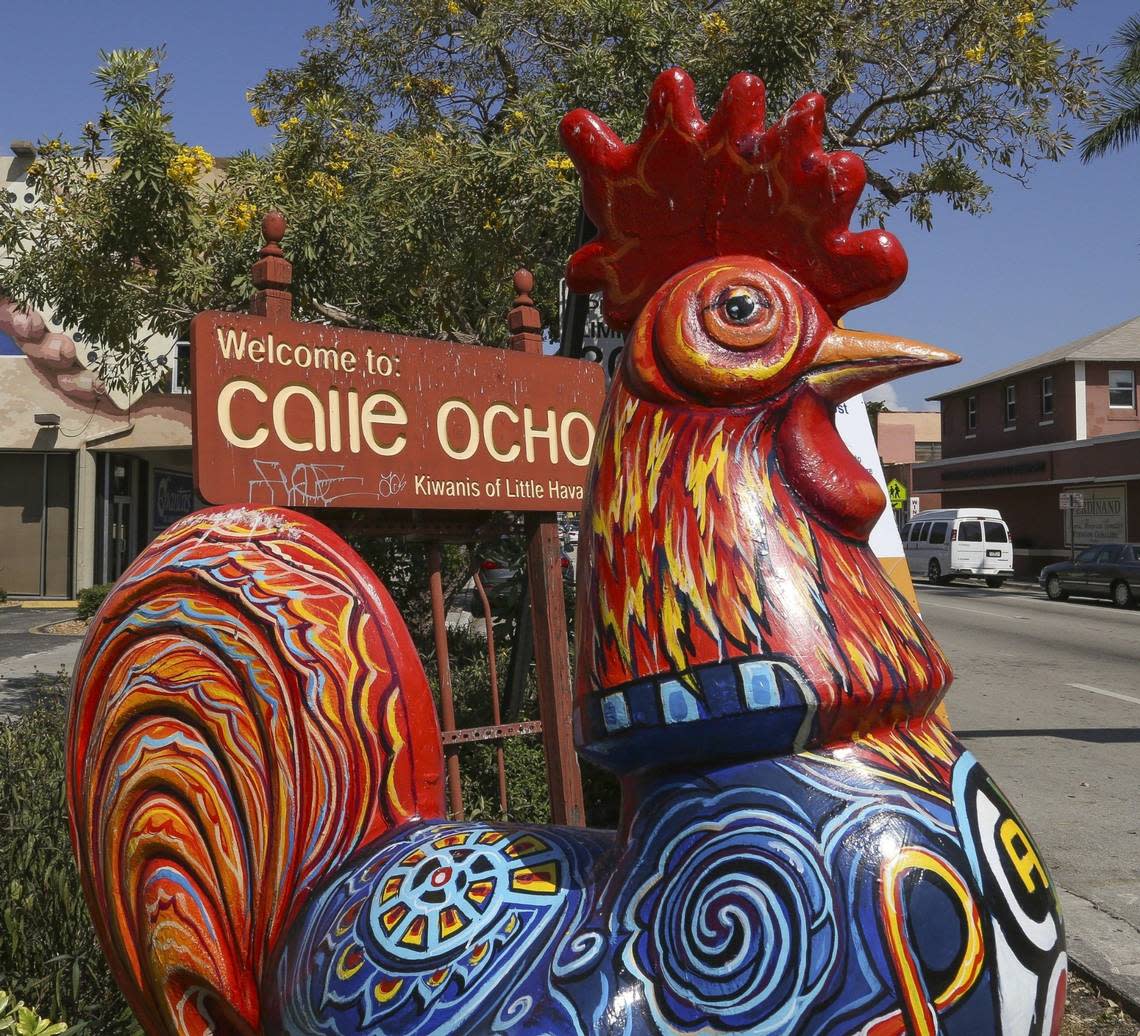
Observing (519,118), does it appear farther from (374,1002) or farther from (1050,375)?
(1050,375)

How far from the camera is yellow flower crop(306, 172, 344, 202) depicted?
648cm

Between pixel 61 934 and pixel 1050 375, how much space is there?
Result: 32101 mm

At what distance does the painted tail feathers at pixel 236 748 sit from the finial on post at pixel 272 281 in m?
1.16

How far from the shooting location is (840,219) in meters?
1.15

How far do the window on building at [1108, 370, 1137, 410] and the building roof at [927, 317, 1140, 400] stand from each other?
1.64 feet

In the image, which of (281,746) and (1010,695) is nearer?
(281,746)

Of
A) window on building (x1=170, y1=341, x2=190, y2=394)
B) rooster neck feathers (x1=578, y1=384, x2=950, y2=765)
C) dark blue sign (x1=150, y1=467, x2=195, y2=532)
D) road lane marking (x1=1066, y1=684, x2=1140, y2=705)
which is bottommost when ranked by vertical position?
road lane marking (x1=1066, y1=684, x2=1140, y2=705)

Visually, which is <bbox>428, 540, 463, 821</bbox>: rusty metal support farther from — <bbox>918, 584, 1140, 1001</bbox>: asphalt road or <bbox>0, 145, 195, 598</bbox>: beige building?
<bbox>0, 145, 195, 598</bbox>: beige building

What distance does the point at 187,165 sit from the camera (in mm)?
6332

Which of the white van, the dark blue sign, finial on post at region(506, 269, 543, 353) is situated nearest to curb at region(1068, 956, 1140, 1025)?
A: finial on post at region(506, 269, 543, 353)

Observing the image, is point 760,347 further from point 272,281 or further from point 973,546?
point 973,546

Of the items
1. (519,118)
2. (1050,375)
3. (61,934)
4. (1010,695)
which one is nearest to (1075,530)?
(1050,375)

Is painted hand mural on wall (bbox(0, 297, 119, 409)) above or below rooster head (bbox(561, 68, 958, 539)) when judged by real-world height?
above

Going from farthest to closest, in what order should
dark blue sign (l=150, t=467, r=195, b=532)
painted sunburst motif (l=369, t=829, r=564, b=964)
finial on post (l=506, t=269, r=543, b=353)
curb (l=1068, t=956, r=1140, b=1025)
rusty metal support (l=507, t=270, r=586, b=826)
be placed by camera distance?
dark blue sign (l=150, t=467, r=195, b=532)
curb (l=1068, t=956, r=1140, b=1025)
finial on post (l=506, t=269, r=543, b=353)
rusty metal support (l=507, t=270, r=586, b=826)
painted sunburst motif (l=369, t=829, r=564, b=964)
